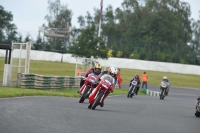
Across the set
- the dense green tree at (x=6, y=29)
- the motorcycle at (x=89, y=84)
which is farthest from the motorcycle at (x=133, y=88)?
the dense green tree at (x=6, y=29)

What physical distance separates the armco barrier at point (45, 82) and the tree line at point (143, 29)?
Answer: 2957cm

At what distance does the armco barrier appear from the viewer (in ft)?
86.0

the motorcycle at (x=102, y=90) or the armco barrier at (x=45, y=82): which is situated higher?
the motorcycle at (x=102, y=90)

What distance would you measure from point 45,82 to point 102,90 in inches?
488

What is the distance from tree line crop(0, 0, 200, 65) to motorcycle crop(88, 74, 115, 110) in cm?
4608

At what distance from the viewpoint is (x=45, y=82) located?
28266mm

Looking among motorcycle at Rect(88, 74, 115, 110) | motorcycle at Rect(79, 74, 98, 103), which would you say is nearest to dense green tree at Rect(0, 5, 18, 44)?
motorcycle at Rect(79, 74, 98, 103)

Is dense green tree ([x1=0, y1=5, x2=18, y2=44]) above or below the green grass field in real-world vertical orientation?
above

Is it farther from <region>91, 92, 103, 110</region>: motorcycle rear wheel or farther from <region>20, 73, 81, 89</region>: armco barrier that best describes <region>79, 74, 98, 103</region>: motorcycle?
<region>20, 73, 81, 89</region>: armco barrier

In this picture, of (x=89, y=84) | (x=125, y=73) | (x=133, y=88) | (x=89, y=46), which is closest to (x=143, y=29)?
(x=125, y=73)

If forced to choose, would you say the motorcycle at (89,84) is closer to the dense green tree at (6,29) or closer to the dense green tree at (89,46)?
the dense green tree at (89,46)

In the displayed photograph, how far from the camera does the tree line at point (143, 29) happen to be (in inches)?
2598

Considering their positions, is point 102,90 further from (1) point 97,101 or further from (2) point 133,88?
(2) point 133,88

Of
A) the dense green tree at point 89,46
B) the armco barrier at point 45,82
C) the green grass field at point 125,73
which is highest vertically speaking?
the dense green tree at point 89,46
